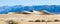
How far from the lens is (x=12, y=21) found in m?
9.27

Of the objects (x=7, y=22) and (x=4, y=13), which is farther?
(x=4, y=13)

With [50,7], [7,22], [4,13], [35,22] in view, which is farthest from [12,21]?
[50,7]

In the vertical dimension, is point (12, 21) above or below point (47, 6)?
below

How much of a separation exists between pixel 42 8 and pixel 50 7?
24.7 inches

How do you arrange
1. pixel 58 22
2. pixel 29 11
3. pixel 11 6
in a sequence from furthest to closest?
pixel 11 6, pixel 29 11, pixel 58 22

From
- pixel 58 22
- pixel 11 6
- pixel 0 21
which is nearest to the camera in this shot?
pixel 58 22

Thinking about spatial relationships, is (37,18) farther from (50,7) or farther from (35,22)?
(50,7)

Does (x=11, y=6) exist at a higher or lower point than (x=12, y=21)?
higher

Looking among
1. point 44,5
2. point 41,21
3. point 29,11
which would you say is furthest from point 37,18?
point 44,5

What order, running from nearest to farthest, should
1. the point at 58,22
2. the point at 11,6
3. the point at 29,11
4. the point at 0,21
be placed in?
the point at 58,22 < the point at 0,21 < the point at 29,11 < the point at 11,6

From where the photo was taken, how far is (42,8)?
36.3 feet

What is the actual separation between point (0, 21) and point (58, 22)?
143 inches

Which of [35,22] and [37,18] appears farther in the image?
[37,18]

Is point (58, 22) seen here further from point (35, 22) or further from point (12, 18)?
point (12, 18)
